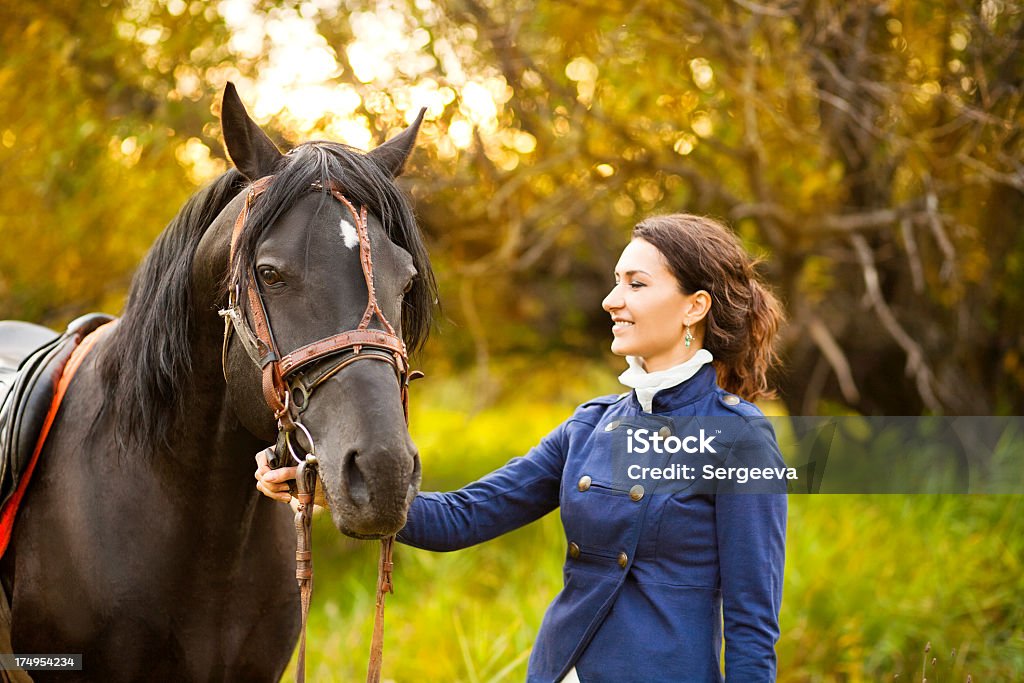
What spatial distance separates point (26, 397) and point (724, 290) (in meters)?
1.90

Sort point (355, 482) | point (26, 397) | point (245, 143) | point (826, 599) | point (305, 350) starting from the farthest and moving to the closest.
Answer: point (826, 599), point (26, 397), point (245, 143), point (305, 350), point (355, 482)

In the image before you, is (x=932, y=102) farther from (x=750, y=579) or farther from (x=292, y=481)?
(x=292, y=481)

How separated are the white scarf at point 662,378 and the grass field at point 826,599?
2087 mm

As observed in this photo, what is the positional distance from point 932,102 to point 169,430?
456 centimetres

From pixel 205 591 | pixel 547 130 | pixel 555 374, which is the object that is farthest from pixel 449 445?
pixel 205 591

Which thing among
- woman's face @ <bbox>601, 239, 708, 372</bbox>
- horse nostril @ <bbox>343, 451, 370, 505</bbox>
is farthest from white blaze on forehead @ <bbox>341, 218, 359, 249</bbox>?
woman's face @ <bbox>601, 239, 708, 372</bbox>

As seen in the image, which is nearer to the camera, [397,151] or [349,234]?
[349,234]

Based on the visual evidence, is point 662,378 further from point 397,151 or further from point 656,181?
point 656,181

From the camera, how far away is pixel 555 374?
301 inches

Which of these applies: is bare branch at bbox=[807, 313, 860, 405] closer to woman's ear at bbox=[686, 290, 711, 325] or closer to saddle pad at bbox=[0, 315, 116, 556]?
woman's ear at bbox=[686, 290, 711, 325]

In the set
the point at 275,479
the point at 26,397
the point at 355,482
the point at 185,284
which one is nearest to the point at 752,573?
the point at 355,482

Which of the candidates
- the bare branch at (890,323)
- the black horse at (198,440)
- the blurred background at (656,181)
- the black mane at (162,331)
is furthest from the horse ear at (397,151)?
the bare branch at (890,323)

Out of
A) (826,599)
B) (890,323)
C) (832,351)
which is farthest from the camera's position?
(832,351)

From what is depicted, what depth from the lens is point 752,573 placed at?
6.17 feet
